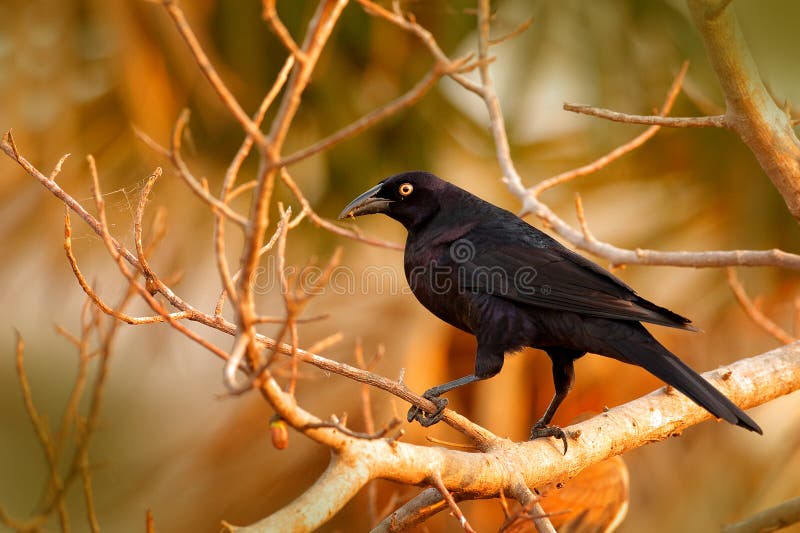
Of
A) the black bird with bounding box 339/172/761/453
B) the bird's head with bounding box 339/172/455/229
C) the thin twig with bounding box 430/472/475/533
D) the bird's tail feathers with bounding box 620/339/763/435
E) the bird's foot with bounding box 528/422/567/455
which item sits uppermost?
the bird's head with bounding box 339/172/455/229

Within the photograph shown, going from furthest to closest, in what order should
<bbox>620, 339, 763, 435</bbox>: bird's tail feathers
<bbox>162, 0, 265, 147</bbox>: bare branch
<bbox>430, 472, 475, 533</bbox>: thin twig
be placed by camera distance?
<bbox>620, 339, 763, 435</bbox>: bird's tail feathers
<bbox>430, 472, 475, 533</bbox>: thin twig
<bbox>162, 0, 265, 147</bbox>: bare branch

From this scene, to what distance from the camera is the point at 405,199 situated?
3.75 meters

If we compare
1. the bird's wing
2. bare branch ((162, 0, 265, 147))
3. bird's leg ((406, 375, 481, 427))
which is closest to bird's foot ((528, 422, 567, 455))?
bird's leg ((406, 375, 481, 427))

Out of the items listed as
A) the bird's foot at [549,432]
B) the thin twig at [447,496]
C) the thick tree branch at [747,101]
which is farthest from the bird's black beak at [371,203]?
the thin twig at [447,496]

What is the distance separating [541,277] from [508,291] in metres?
0.14

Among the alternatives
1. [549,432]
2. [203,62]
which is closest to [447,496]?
[549,432]

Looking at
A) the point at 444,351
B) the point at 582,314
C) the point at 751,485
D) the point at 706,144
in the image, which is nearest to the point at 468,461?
the point at 582,314

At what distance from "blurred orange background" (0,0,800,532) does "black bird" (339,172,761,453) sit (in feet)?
12.1

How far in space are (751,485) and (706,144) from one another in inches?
142

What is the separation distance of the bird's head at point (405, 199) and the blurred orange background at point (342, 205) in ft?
11.7

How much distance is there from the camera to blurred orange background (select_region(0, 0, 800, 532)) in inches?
294

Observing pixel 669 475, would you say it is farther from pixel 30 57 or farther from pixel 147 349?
pixel 30 57

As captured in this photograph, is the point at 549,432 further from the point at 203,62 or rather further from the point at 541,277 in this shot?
the point at 203,62

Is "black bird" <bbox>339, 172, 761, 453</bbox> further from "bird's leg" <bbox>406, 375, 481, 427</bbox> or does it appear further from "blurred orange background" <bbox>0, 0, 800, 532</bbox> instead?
"blurred orange background" <bbox>0, 0, 800, 532</bbox>
